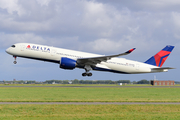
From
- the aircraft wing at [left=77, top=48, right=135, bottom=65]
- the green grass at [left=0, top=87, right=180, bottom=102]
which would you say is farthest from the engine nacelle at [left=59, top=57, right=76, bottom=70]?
the green grass at [left=0, top=87, right=180, bottom=102]

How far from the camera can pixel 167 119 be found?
1462cm

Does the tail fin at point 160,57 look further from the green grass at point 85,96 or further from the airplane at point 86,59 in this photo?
the green grass at point 85,96

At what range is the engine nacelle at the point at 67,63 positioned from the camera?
42.1m

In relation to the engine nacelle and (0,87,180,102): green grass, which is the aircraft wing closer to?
the engine nacelle

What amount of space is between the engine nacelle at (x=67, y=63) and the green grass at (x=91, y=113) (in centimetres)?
2352

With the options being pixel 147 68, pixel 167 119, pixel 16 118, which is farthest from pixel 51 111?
pixel 147 68

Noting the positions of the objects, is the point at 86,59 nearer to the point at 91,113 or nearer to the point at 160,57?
the point at 160,57

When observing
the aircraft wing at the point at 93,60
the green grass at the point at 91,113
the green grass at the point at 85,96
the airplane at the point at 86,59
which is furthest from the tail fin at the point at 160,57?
the green grass at the point at 91,113

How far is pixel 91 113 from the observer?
16594 millimetres

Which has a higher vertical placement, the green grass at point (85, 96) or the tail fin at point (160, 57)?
the tail fin at point (160, 57)

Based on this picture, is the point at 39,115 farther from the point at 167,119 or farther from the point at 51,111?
the point at 167,119

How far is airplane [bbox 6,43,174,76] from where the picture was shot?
4209 centimetres

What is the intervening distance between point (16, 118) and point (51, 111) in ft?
9.97

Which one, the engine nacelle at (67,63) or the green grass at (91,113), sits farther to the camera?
the engine nacelle at (67,63)
